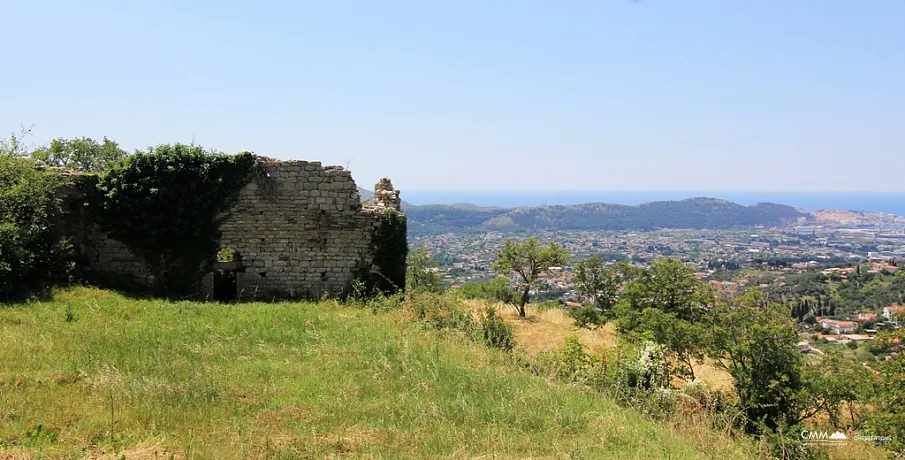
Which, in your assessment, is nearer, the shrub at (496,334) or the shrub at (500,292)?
the shrub at (496,334)

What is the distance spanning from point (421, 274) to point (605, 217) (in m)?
155

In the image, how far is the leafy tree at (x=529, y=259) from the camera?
20.5 meters

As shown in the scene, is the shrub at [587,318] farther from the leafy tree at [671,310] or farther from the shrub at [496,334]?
the shrub at [496,334]

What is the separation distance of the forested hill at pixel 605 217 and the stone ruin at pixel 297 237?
120m

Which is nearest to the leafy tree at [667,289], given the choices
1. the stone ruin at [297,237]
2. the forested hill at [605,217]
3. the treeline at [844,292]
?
the stone ruin at [297,237]

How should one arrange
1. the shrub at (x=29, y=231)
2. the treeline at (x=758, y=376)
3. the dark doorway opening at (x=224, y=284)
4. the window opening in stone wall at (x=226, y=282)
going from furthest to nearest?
the dark doorway opening at (x=224, y=284), the window opening in stone wall at (x=226, y=282), the shrub at (x=29, y=231), the treeline at (x=758, y=376)

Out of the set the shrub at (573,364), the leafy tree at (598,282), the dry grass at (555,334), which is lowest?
the dry grass at (555,334)

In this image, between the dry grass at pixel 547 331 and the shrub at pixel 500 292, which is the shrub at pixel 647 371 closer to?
the dry grass at pixel 547 331

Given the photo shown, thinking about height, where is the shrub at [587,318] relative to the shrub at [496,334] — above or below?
below

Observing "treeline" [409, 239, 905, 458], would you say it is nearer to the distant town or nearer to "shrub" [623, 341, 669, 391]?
"shrub" [623, 341, 669, 391]

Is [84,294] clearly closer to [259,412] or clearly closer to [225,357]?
[225,357]

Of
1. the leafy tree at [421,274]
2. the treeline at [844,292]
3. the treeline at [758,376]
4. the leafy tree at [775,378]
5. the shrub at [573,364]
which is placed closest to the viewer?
the treeline at [758,376]

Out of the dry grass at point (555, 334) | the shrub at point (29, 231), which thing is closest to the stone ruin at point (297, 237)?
the shrub at point (29, 231)

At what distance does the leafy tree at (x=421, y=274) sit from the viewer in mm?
15359
